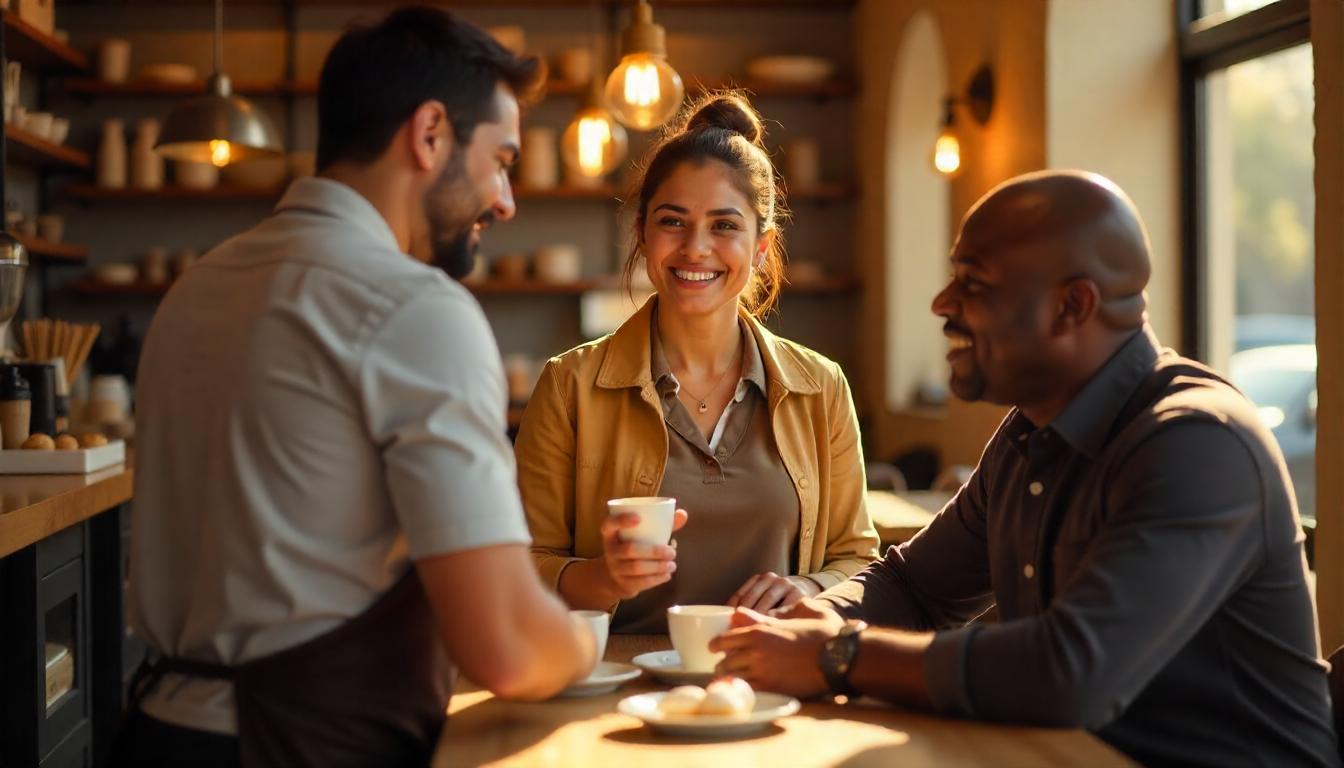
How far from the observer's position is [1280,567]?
1.61 meters

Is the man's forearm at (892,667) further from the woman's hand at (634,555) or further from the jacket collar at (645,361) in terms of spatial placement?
the jacket collar at (645,361)

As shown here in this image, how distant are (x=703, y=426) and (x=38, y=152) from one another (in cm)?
522

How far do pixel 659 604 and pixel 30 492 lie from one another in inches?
69.4

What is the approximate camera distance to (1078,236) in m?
1.65

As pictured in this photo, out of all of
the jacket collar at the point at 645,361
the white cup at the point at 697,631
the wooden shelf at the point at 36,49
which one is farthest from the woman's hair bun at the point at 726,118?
the wooden shelf at the point at 36,49

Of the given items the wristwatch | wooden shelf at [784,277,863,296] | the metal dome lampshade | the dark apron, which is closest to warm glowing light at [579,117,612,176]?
the metal dome lampshade

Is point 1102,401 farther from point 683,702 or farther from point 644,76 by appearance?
point 644,76

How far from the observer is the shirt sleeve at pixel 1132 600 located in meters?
1.49

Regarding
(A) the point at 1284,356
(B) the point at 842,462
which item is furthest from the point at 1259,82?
(B) the point at 842,462

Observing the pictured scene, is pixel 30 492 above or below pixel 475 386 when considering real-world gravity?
below

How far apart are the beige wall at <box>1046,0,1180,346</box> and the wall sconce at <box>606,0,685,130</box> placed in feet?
4.82

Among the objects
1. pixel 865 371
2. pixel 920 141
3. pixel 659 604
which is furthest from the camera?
pixel 865 371

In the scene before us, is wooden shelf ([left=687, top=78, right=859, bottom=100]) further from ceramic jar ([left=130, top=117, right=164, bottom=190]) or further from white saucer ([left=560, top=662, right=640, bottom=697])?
white saucer ([left=560, top=662, right=640, bottom=697])

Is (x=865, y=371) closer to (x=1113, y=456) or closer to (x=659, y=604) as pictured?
(x=659, y=604)
